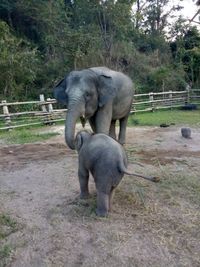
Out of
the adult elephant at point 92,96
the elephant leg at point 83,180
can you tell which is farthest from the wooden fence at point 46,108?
the elephant leg at point 83,180

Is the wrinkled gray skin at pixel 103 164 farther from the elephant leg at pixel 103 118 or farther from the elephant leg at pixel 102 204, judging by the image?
the elephant leg at pixel 103 118

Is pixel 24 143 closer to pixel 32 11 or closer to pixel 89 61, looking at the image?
pixel 89 61

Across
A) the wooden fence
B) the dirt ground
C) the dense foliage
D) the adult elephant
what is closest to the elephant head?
the adult elephant

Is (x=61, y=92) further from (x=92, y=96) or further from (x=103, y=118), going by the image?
(x=103, y=118)

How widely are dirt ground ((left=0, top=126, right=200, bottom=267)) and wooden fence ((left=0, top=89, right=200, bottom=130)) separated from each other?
4.92 meters

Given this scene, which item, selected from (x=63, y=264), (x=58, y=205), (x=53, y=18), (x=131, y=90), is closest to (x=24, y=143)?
(x=131, y=90)

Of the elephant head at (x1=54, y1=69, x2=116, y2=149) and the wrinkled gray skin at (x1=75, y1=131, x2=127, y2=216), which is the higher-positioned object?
the elephant head at (x1=54, y1=69, x2=116, y2=149)

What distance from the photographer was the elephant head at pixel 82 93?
4.64m

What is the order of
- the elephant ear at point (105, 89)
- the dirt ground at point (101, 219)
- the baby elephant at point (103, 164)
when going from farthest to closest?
1. the elephant ear at point (105, 89)
2. the baby elephant at point (103, 164)
3. the dirt ground at point (101, 219)

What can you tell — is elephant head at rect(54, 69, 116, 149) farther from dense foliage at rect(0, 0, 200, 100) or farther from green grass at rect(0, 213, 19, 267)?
dense foliage at rect(0, 0, 200, 100)

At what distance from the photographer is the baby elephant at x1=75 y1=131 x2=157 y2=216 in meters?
3.33

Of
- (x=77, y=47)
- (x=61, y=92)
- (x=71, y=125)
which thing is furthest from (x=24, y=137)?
(x=77, y=47)

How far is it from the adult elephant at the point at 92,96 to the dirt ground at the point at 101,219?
85cm

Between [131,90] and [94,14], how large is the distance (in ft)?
44.3
